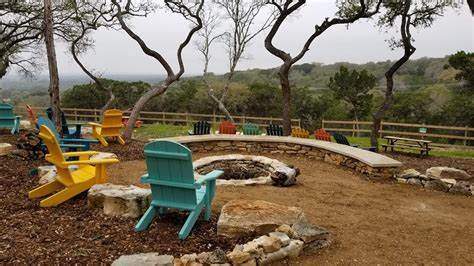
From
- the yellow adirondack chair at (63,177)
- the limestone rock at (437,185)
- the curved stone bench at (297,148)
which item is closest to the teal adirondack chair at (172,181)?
the yellow adirondack chair at (63,177)

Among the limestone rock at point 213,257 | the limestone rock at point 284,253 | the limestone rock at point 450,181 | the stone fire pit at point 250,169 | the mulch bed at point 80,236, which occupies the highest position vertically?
the limestone rock at point 213,257

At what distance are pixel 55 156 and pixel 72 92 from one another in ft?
81.2

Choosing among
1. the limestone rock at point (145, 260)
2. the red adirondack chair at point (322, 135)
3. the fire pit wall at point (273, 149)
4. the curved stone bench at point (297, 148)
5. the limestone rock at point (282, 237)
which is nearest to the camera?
the limestone rock at point (145, 260)

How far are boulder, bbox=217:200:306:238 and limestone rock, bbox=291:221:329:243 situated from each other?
8cm

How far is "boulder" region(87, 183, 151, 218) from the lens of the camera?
4.15 metres

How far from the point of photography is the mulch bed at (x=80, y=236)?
3320mm

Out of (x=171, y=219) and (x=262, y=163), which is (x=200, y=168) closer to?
(x=262, y=163)

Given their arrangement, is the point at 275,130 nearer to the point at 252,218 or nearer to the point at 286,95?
the point at 286,95

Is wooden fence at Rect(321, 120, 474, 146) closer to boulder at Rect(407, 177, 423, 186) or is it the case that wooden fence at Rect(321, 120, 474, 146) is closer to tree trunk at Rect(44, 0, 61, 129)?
boulder at Rect(407, 177, 423, 186)

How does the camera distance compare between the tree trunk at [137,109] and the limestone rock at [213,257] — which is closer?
the limestone rock at [213,257]

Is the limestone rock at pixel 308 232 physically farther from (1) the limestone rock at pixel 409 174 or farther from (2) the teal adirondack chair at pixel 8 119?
(2) the teal adirondack chair at pixel 8 119

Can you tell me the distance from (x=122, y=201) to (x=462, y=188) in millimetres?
5154

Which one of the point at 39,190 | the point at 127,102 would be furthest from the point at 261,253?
the point at 127,102

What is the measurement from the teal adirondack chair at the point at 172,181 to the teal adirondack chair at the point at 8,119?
27.1ft
